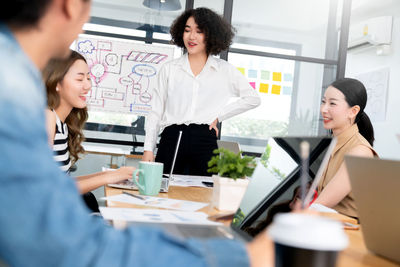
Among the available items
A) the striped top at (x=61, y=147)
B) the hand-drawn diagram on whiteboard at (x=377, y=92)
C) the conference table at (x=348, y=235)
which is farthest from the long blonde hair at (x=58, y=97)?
the hand-drawn diagram on whiteboard at (x=377, y=92)

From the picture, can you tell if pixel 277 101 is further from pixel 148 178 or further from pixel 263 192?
pixel 263 192

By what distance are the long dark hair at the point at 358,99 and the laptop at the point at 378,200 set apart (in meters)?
1.48

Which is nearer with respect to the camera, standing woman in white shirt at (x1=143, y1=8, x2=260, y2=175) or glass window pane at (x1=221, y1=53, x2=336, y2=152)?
standing woman in white shirt at (x1=143, y1=8, x2=260, y2=175)

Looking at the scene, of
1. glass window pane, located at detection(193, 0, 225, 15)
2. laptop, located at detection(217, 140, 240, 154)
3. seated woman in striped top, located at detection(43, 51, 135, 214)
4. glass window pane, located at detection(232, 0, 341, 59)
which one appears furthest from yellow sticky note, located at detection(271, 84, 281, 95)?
seated woman in striped top, located at detection(43, 51, 135, 214)

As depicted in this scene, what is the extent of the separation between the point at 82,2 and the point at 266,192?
1.87 ft

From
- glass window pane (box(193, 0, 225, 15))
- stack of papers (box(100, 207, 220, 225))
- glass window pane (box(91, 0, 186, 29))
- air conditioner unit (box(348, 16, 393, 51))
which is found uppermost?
air conditioner unit (box(348, 16, 393, 51))

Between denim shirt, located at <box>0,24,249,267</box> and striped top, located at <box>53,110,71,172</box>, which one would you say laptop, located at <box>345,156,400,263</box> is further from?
striped top, located at <box>53,110,71,172</box>

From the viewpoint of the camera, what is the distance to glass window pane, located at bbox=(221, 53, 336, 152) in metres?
4.46

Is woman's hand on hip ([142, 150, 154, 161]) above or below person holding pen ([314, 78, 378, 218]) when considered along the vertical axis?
below

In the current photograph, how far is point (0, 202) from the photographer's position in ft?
1.20

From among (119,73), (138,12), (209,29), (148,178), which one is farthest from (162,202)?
(138,12)

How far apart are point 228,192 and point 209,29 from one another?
160cm

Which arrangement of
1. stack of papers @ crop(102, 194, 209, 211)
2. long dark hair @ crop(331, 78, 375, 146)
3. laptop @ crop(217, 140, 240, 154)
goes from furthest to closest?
laptop @ crop(217, 140, 240, 154)
long dark hair @ crop(331, 78, 375, 146)
stack of papers @ crop(102, 194, 209, 211)

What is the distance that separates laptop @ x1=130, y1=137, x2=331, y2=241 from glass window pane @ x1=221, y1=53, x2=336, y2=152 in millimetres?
3430
